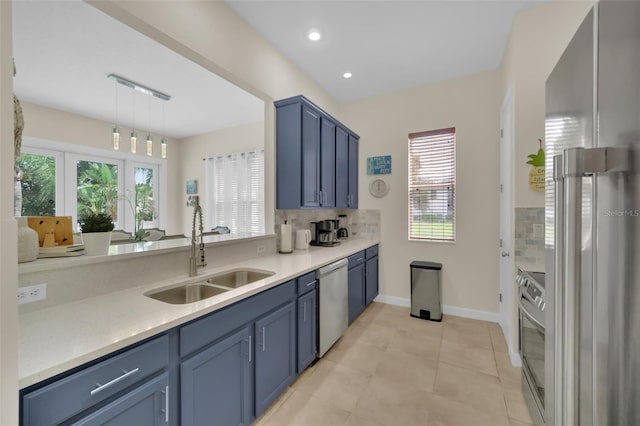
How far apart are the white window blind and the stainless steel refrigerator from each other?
178 inches

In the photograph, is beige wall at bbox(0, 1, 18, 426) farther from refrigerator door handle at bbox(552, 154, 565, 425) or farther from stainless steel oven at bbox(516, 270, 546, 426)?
stainless steel oven at bbox(516, 270, 546, 426)

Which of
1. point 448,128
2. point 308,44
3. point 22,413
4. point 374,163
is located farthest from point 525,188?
point 22,413

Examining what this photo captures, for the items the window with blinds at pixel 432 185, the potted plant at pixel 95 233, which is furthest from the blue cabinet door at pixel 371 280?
the potted plant at pixel 95 233

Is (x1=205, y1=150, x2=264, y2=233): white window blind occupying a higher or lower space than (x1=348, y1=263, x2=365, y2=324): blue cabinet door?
higher

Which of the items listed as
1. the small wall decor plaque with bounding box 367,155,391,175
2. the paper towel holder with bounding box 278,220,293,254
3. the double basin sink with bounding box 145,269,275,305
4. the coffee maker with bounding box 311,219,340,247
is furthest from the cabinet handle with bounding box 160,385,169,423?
the small wall decor plaque with bounding box 367,155,391,175

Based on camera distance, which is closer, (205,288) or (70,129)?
(205,288)

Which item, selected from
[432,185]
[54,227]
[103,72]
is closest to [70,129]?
[103,72]

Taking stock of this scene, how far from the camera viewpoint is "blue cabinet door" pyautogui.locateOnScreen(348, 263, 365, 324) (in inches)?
115

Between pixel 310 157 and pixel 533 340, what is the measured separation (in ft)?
7.66

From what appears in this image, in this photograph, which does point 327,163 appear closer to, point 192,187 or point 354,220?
point 354,220

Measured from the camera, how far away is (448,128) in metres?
3.38

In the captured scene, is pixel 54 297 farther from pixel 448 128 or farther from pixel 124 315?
pixel 448 128

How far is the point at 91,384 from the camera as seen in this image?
2.94ft

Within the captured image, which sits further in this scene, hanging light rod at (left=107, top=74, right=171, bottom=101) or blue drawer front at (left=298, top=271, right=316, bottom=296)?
hanging light rod at (left=107, top=74, right=171, bottom=101)
